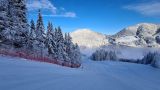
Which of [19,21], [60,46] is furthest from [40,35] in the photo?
[19,21]

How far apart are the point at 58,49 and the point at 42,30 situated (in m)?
9.29

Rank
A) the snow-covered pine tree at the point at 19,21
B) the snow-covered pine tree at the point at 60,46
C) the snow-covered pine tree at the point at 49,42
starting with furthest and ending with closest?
the snow-covered pine tree at the point at 60,46 → the snow-covered pine tree at the point at 49,42 → the snow-covered pine tree at the point at 19,21

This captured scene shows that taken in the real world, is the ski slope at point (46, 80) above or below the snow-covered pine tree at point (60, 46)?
below

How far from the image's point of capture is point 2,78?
39.4 feet

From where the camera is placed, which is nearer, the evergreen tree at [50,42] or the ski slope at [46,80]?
the ski slope at [46,80]

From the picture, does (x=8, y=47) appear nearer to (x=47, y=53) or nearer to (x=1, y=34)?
(x=1, y=34)

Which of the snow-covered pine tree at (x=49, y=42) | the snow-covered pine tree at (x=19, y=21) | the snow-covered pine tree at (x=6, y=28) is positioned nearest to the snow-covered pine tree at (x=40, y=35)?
the snow-covered pine tree at (x=49, y=42)

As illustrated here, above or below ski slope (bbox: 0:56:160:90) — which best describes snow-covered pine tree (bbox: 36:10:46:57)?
above

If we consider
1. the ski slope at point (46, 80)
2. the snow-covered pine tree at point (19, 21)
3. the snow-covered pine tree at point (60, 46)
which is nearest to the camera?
the ski slope at point (46, 80)

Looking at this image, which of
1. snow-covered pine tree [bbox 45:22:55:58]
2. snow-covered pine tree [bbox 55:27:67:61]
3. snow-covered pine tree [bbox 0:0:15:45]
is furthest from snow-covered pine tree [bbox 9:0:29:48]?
snow-covered pine tree [bbox 55:27:67:61]

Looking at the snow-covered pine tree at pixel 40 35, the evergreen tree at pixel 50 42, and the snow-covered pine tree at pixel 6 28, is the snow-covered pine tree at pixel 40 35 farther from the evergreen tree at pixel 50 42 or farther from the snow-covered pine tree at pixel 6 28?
the snow-covered pine tree at pixel 6 28

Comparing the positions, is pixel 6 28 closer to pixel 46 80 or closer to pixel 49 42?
pixel 46 80

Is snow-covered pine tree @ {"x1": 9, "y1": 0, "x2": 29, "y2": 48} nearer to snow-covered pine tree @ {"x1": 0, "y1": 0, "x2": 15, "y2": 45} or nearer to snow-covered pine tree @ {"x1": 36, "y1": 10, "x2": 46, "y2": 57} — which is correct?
snow-covered pine tree @ {"x1": 0, "y1": 0, "x2": 15, "y2": 45}

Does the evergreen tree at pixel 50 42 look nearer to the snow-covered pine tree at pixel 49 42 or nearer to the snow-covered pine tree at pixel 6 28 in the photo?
the snow-covered pine tree at pixel 49 42
